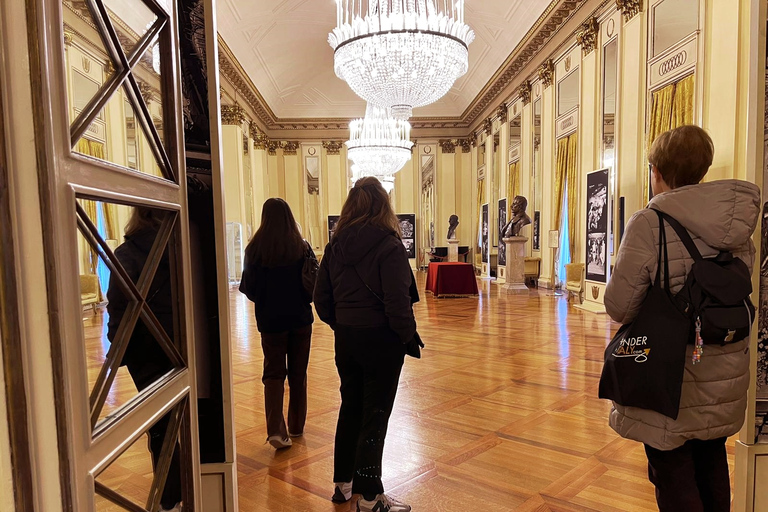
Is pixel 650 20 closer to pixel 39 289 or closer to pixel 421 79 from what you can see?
pixel 421 79

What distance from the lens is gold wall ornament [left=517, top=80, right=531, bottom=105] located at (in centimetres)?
1263

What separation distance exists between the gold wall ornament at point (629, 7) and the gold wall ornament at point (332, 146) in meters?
12.1

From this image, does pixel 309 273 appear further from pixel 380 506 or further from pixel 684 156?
pixel 684 156

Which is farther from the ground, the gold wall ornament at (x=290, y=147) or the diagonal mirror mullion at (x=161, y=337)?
the gold wall ornament at (x=290, y=147)

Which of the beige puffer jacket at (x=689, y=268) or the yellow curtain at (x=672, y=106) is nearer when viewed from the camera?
the beige puffer jacket at (x=689, y=268)

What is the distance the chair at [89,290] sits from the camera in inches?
33.1

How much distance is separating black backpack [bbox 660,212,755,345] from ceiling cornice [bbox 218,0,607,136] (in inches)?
381

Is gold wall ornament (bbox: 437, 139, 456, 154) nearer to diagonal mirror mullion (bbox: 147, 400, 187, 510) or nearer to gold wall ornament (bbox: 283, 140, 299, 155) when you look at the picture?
gold wall ornament (bbox: 283, 140, 299, 155)

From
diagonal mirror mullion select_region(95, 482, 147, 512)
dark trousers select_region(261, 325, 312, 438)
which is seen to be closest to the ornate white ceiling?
dark trousers select_region(261, 325, 312, 438)

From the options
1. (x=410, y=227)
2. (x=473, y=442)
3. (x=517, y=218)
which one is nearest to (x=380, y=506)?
(x=473, y=442)

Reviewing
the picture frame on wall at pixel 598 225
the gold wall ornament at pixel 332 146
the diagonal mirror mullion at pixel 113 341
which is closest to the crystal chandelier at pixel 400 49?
the picture frame on wall at pixel 598 225

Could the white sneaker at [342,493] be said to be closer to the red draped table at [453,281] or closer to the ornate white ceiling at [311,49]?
the red draped table at [453,281]

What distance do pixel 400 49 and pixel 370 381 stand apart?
5.25 meters

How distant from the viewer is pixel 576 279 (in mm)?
9328
